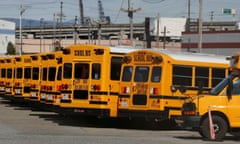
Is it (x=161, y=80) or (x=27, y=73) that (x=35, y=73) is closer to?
(x=27, y=73)

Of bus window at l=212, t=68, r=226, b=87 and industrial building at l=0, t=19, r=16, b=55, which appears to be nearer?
bus window at l=212, t=68, r=226, b=87

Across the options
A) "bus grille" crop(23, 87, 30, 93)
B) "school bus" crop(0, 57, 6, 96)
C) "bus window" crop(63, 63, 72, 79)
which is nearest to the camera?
"bus window" crop(63, 63, 72, 79)

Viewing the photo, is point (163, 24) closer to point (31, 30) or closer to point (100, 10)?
point (31, 30)

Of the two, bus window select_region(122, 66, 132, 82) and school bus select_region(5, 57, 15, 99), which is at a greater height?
bus window select_region(122, 66, 132, 82)

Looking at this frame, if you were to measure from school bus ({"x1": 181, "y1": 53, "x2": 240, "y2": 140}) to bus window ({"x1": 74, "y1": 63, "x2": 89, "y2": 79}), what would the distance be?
4.98 meters

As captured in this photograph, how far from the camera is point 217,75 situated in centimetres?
1888

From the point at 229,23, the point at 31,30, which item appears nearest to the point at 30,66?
the point at 229,23

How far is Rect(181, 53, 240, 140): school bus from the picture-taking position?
50.9 feet

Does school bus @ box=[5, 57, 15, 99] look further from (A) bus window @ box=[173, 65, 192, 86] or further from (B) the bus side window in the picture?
(B) the bus side window

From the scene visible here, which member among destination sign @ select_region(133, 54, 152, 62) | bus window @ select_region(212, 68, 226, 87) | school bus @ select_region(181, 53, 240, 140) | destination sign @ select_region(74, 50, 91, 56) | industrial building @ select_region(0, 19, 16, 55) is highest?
industrial building @ select_region(0, 19, 16, 55)

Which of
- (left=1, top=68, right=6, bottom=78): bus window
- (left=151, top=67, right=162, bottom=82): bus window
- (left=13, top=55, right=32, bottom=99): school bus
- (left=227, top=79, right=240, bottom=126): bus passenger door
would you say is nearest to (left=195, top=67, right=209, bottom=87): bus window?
(left=151, top=67, right=162, bottom=82): bus window

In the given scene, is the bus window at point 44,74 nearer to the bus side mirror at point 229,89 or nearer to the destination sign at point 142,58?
the destination sign at point 142,58

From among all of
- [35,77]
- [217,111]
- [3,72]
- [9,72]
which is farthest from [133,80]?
[3,72]

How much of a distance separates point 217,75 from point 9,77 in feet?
54.9
